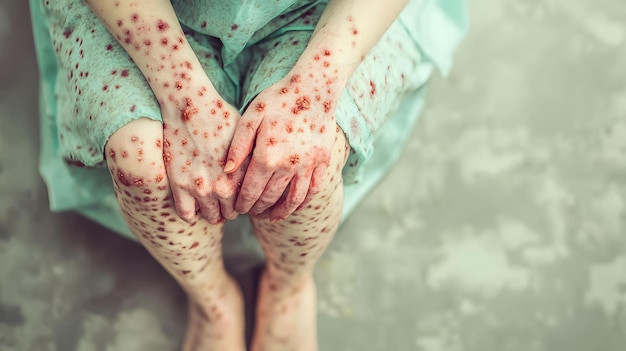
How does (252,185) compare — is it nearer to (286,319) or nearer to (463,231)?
(286,319)

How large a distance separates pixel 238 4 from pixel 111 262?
1.72 feet

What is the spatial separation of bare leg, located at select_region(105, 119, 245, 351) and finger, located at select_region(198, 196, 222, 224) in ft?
0.07

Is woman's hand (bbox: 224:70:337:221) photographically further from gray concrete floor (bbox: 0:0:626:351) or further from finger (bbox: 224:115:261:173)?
gray concrete floor (bbox: 0:0:626:351)

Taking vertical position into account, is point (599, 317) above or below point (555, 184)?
below

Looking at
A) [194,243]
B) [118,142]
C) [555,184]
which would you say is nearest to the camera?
[118,142]

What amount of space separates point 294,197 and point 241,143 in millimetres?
83

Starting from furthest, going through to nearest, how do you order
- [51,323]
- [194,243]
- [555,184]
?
[555,184], [51,323], [194,243]

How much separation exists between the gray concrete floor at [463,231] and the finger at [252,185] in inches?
15.7

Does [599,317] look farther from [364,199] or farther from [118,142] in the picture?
[118,142]

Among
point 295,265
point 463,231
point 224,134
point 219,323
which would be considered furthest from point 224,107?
point 463,231

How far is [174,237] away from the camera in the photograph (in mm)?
744

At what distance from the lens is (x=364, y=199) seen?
3.55 ft

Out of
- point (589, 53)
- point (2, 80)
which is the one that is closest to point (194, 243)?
point (2, 80)

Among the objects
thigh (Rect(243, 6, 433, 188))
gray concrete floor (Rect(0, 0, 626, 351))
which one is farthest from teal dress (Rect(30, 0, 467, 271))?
gray concrete floor (Rect(0, 0, 626, 351))
